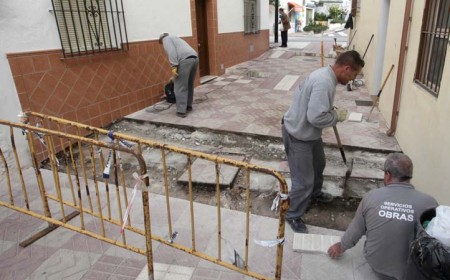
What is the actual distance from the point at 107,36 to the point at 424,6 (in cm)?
484

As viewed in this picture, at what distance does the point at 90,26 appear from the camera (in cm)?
544

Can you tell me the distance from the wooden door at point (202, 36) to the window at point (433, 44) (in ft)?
21.1

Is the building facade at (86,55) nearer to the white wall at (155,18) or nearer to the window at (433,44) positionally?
the white wall at (155,18)

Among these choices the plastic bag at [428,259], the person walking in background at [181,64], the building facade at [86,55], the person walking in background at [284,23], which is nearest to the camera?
the plastic bag at [428,259]

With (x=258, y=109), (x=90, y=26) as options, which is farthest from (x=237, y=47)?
(x=90, y=26)

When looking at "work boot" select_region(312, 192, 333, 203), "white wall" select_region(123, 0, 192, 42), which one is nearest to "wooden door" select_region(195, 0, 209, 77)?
"white wall" select_region(123, 0, 192, 42)

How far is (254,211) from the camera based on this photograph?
362cm

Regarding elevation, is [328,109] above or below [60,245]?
above

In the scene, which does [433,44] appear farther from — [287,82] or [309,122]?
[287,82]

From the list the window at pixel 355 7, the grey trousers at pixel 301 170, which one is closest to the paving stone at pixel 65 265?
the grey trousers at pixel 301 170

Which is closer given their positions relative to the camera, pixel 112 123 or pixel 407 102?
pixel 407 102

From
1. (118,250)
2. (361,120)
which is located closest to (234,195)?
(118,250)

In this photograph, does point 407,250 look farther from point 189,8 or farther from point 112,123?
point 189,8

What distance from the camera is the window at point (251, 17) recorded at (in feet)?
39.5
